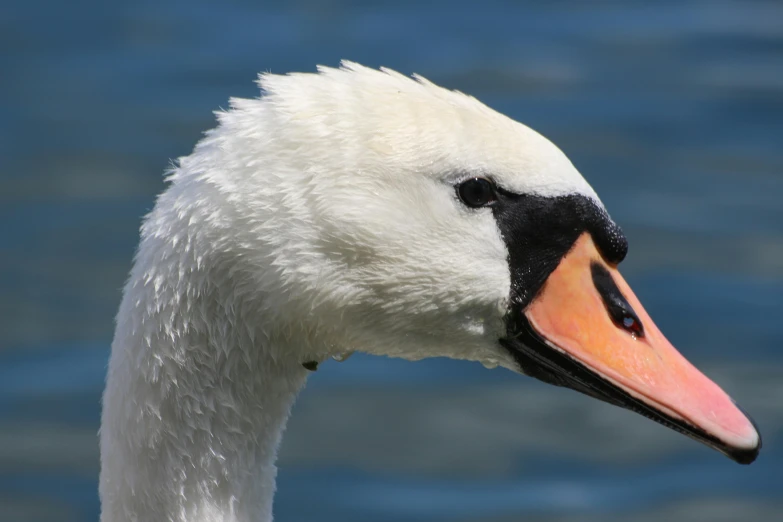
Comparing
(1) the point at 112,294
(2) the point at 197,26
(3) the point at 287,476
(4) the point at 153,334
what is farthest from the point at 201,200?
(2) the point at 197,26

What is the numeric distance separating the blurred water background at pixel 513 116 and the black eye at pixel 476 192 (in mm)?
3097

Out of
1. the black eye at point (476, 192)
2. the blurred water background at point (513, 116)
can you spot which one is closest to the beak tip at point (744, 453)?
the black eye at point (476, 192)

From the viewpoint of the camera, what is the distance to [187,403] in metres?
3.56

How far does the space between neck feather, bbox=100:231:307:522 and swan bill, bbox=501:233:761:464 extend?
63 centimetres

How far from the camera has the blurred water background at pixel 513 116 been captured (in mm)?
6582

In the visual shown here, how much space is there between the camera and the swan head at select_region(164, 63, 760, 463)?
3359 mm

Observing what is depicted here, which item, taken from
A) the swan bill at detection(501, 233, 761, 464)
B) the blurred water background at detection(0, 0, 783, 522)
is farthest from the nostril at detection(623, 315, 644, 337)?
the blurred water background at detection(0, 0, 783, 522)

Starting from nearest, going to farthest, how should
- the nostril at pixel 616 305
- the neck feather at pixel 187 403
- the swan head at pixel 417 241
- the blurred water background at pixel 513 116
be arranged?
1. the swan head at pixel 417 241
2. the neck feather at pixel 187 403
3. the nostril at pixel 616 305
4. the blurred water background at pixel 513 116

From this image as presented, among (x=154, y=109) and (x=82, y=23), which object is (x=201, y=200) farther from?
(x=82, y=23)

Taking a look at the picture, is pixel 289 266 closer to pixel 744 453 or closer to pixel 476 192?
pixel 476 192

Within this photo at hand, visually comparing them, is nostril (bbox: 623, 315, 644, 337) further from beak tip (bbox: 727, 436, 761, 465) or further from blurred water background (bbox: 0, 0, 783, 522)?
blurred water background (bbox: 0, 0, 783, 522)

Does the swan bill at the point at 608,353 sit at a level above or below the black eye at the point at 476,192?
below

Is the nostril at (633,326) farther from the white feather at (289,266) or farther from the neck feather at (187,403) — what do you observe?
the neck feather at (187,403)

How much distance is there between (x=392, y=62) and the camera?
8609 mm
